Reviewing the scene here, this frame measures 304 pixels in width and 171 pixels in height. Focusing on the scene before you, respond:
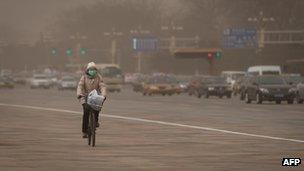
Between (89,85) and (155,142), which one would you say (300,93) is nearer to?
(155,142)

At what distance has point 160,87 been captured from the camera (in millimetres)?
71625

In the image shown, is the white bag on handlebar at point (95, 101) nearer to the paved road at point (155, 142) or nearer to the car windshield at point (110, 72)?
the paved road at point (155, 142)

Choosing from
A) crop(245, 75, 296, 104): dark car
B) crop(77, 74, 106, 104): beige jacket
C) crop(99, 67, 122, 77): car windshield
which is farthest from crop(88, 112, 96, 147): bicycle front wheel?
crop(99, 67, 122, 77): car windshield

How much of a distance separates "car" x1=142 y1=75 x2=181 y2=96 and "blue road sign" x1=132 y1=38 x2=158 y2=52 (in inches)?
2365

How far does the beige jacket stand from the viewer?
21.9 metres

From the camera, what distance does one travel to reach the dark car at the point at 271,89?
4978cm

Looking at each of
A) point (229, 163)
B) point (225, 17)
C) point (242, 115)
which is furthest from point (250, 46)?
point (229, 163)

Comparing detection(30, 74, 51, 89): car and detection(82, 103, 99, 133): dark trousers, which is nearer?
Result: detection(82, 103, 99, 133): dark trousers

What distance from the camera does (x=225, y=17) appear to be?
140000 millimetres

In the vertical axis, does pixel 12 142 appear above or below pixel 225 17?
below

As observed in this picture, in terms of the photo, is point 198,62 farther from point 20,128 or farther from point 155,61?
point 20,128

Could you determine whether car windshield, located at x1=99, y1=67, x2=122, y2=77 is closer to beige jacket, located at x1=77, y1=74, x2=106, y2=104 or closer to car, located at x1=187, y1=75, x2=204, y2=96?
car, located at x1=187, y1=75, x2=204, y2=96

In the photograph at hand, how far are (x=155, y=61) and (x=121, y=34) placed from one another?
117 ft

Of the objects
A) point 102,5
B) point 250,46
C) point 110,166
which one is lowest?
point 110,166
